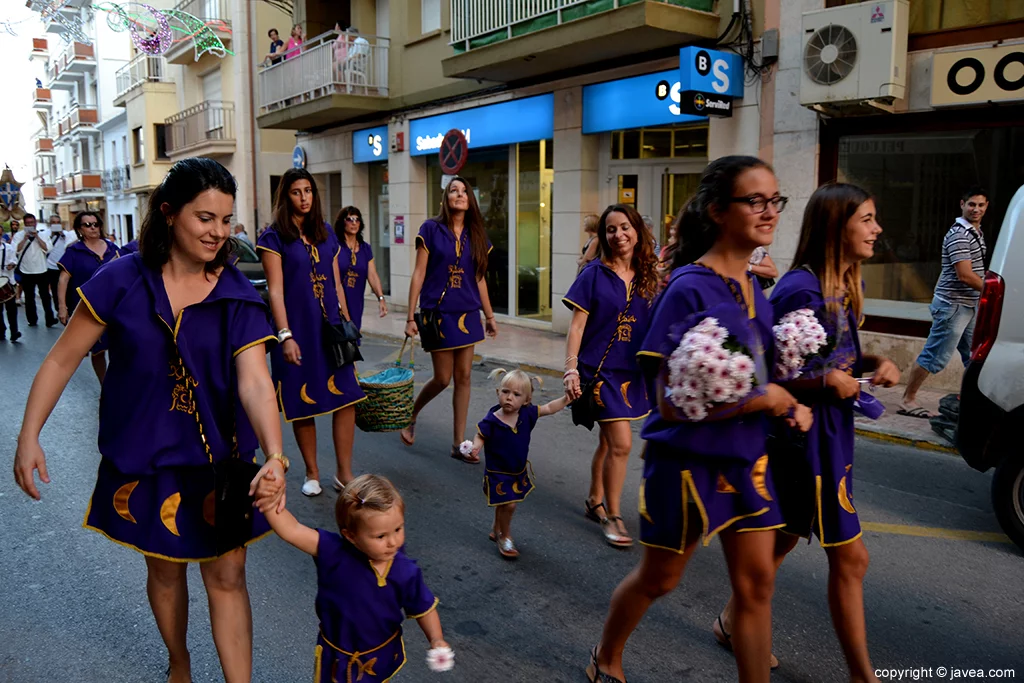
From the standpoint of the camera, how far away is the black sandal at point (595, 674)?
10.6 ft

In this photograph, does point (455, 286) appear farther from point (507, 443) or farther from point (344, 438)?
point (507, 443)

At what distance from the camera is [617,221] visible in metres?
4.68

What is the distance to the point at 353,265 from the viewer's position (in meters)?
5.98

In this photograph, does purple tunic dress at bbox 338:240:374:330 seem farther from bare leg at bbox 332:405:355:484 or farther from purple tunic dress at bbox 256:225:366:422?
bare leg at bbox 332:405:355:484

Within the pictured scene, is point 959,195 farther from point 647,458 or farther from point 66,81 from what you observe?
point 66,81

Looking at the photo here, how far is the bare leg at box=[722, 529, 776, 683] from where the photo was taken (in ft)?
8.91

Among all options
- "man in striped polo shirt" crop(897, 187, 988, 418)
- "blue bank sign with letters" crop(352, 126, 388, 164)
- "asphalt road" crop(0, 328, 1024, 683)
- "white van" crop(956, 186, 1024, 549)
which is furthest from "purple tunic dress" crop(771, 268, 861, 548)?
"blue bank sign with letters" crop(352, 126, 388, 164)

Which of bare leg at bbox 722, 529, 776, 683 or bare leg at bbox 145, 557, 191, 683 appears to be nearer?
bare leg at bbox 722, 529, 776, 683

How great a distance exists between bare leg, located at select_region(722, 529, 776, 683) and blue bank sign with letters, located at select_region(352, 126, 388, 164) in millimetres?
16401

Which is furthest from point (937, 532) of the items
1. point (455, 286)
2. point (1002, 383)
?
point (455, 286)

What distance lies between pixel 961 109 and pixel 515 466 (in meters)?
6.76

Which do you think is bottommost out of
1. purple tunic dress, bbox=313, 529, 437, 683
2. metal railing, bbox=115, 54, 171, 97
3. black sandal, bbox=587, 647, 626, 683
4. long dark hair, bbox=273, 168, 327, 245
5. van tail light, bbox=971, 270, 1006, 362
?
black sandal, bbox=587, 647, 626, 683

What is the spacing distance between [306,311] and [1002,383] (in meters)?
3.93

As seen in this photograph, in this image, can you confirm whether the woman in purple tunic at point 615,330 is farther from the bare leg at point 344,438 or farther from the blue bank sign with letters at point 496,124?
the blue bank sign with letters at point 496,124
